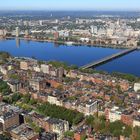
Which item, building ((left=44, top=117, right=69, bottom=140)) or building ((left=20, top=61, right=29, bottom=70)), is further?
building ((left=20, top=61, right=29, bottom=70))

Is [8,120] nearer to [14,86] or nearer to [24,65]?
[14,86]

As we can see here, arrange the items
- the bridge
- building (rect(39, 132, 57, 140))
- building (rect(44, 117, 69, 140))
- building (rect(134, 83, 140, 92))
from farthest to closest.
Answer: the bridge < building (rect(134, 83, 140, 92)) < building (rect(44, 117, 69, 140)) < building (rect(39, 132, 57, 140))

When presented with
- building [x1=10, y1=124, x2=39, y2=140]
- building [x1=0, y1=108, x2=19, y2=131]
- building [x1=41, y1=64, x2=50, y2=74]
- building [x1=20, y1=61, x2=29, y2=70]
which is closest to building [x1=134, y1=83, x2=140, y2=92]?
building [x1=41, y1=64, x2=50, y2=74]

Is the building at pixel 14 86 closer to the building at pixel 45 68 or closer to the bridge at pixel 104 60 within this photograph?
the building at pixel 45 68

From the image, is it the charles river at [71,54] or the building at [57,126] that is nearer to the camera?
the building at [57,126]

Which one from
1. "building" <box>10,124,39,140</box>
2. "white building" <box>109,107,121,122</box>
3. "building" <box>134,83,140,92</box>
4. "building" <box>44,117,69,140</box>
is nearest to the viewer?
"building" <box>10,124,39,140</box>

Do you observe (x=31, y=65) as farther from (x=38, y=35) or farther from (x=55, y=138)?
(x=38, y=35)

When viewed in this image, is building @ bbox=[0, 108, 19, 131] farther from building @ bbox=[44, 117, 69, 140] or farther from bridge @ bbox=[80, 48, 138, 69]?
bridge @ bbox=[80, 48, 138, 69]

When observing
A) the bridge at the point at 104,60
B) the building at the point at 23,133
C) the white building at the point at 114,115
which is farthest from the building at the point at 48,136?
the bridge at the point at 104,60
